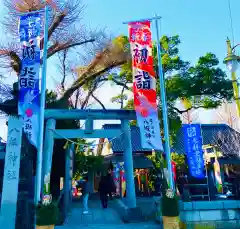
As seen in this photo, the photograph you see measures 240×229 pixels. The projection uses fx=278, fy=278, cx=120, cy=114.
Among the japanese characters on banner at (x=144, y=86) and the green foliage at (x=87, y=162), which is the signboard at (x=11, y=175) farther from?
the green foliage at (x=87, y=162)

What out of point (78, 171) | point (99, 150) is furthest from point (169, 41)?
point (99, 150)

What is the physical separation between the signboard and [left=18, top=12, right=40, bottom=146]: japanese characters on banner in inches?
38.7

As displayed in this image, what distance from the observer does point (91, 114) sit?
10852 millimetres

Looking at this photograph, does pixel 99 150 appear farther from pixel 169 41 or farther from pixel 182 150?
pixel 169 41

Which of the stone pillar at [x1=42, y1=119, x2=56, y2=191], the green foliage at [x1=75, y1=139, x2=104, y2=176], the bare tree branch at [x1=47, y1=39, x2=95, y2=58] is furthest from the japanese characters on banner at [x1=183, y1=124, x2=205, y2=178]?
the green foliage at [x1=75, y1=139, x2=104, y2=176]

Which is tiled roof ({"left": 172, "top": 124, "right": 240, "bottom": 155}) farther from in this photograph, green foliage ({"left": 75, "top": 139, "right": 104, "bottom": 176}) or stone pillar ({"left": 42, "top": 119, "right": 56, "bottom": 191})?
stone pillar ({"left": 42, "top": 119, "right": 56, "bottom": 191})

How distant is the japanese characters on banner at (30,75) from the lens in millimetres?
8320

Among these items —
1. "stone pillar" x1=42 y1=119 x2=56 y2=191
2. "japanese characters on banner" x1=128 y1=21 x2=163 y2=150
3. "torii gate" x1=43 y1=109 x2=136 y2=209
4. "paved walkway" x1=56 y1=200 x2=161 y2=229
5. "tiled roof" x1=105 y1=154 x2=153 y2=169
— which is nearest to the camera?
"paved walkway" x1=56 y1=200 x2=161 y2=229

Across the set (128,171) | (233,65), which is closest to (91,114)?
(128,171)

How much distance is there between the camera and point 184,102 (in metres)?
12.0

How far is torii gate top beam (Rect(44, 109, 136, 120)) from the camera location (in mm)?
10617

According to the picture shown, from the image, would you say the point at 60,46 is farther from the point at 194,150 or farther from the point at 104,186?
the point at 194,150

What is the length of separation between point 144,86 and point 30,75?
363cm

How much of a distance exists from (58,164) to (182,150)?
406 inches
